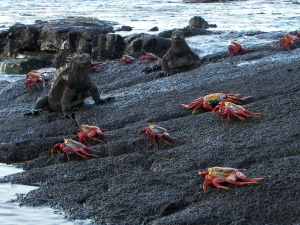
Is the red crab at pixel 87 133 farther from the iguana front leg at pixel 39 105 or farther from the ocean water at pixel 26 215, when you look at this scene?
the iguana front leg at pixel 39 105

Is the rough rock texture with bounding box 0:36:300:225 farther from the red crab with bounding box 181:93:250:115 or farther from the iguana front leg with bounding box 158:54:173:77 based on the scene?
the iguana front leg with bounding box 158:54:173:77

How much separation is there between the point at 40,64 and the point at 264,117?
9.47m

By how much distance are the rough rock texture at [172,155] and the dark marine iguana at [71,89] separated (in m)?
0.21

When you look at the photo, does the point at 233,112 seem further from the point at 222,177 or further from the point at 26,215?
the point at 26,215

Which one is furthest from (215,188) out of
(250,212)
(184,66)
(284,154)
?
(184,66)

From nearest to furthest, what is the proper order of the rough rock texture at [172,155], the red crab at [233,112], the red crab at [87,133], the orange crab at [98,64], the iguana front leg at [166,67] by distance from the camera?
the rough rock texture at [172,155], the red crab at [233,112], the red crab at [87,133], the iguana front leg at [166,67], the orange crab at [98,64]

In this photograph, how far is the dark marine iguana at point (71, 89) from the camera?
6605 millimetres

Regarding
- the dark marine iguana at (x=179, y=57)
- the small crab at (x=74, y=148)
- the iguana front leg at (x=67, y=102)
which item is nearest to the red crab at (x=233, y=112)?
the small crab at (x=74, y=148)

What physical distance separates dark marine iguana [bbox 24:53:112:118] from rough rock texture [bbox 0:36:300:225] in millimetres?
210

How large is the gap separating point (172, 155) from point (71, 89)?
270 cm

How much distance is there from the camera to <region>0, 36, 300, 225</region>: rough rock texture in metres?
→ 3.59

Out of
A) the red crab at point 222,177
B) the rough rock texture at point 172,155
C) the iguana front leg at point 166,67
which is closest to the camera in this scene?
the rough rock texture at point 172,155

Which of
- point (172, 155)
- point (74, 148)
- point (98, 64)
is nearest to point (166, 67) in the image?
point (98, 64)

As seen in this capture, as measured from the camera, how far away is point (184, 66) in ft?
29.2
